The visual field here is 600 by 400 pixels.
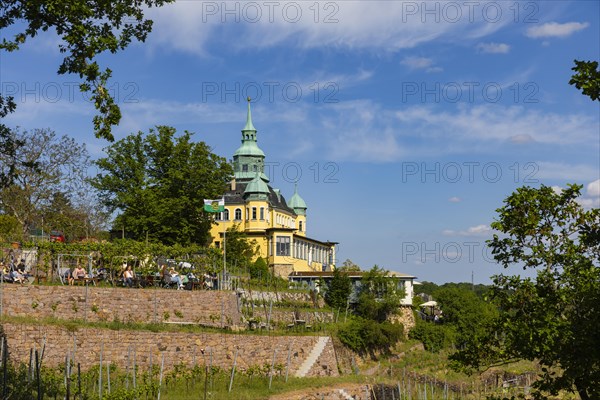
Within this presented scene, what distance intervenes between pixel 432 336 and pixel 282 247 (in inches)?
721

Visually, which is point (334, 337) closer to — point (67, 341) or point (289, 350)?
point (289, 350)

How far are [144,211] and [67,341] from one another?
28.1 m

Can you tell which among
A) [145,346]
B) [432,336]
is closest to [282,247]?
[432,336]

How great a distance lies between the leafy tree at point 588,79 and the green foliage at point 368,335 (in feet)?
136

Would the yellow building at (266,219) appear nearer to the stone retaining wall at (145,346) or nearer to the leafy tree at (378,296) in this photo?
the leafy tree at (378,296)

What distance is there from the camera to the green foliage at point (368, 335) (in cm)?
5225

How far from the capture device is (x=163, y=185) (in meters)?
A: 58.3

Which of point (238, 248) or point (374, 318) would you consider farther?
point (238, 248)

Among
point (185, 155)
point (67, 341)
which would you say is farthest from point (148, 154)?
point (67, 341)

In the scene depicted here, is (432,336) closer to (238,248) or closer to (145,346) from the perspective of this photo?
(238,248)

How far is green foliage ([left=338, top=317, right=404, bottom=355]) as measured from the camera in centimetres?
5225

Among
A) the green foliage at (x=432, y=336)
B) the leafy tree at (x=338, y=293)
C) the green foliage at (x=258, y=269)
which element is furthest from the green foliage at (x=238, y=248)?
the green foliage at (x=432, y=336)

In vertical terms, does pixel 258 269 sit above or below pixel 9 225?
below

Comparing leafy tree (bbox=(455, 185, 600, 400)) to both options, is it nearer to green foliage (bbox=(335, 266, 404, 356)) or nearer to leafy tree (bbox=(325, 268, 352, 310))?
green foliage (bbox=(335, 266, 404, 356))
